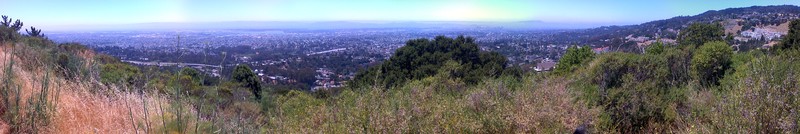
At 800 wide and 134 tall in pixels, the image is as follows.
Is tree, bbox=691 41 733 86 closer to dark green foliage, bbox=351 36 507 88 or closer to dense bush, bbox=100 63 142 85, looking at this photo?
dark green foliage, bbox=351 36 507 88

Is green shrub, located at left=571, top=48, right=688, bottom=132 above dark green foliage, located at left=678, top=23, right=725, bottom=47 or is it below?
below

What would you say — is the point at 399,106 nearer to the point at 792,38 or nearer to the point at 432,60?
the point at 432,60

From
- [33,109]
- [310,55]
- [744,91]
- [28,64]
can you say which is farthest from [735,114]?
[310,55]

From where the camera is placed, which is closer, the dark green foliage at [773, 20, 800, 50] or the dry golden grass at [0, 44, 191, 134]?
the dry golden grass at [0, 44, 191, 134]

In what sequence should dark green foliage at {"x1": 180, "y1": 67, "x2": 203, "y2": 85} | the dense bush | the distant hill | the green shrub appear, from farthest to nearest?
the distant hill, the green shrub, the dense bush, dark green foliage at {"x1": 180, "y1": 67, "x2": 203, "y2": 85}

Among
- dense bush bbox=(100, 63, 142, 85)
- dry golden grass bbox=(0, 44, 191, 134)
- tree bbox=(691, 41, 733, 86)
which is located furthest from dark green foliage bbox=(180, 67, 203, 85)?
tree bbox=(691, 41, 733, 86)

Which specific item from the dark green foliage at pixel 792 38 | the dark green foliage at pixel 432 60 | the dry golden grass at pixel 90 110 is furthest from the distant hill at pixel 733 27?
the dry golden grass at pixel 90 110

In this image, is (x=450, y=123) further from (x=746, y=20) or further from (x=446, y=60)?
(x=746, y=20)

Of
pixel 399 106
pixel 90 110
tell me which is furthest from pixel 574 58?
pixel 90 110
